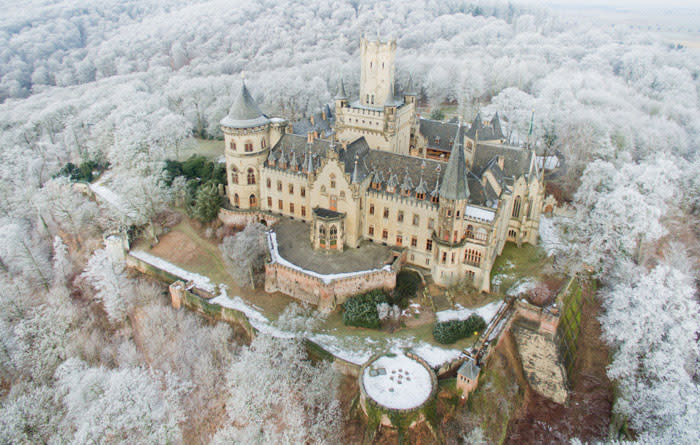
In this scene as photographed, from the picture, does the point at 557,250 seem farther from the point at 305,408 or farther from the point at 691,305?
the point at 305,408

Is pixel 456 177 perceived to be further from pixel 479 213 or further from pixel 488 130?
pixel 488 130

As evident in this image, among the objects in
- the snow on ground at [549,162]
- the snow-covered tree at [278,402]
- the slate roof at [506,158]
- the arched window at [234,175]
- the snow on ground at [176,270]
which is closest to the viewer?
the snow-covered tree at [278,402]

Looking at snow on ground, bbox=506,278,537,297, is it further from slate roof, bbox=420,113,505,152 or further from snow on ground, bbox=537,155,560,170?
snow on ground, bbox=537,155,560,170

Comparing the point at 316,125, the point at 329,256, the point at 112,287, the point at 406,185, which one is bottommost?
the point at 112,287

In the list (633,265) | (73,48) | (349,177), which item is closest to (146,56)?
(73,48)

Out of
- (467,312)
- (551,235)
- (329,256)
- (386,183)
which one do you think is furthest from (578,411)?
(386,183)

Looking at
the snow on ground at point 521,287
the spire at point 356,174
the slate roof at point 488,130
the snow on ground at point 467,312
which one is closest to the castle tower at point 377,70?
the spire at point 356,174

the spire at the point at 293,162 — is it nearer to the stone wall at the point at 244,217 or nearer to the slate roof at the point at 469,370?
the stone wall at the point at 244,217
